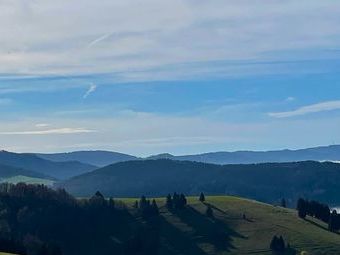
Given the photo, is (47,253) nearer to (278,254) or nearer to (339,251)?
(278,254)

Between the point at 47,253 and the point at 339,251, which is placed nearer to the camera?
the point at 47,253

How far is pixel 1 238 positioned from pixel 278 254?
8068 centimetres

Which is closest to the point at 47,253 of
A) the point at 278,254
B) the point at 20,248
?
the point at 20,248

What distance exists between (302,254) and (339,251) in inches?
431

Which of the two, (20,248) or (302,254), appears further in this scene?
(302,254)

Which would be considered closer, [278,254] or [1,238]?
[1,238]

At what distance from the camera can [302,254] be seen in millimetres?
196000

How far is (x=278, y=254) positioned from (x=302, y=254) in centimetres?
666

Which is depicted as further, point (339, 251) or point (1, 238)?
point (339, 251)

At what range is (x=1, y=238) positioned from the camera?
497ft

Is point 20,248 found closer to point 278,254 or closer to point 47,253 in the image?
point 47,253

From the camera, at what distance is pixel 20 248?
147875 mm

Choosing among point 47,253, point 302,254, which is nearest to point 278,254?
point 302,254

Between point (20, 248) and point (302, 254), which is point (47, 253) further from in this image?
point (302, 254)
